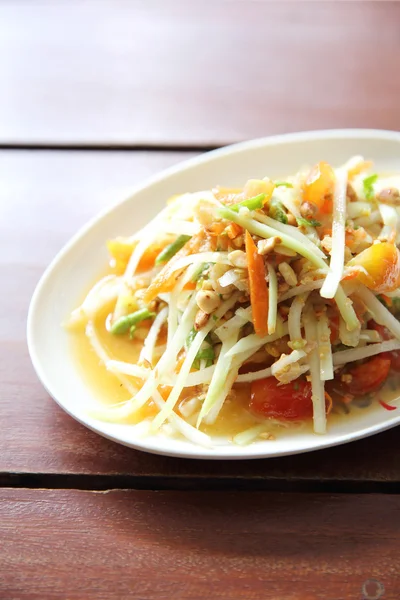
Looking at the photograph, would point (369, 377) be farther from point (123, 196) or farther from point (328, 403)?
point (123, 196)

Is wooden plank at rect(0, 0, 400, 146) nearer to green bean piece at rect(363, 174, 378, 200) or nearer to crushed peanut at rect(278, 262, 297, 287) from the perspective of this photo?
green bean piece at rect(363, 174, 378, 200)

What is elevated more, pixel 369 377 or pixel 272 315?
pixel 272 315

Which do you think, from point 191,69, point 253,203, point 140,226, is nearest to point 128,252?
point 140,226

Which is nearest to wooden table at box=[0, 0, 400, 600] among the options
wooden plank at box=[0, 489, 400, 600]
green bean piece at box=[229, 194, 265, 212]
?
wooden plank at box=[0, 489, 400, 600]

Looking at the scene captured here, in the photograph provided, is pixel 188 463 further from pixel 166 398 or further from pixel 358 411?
pixel 358 411

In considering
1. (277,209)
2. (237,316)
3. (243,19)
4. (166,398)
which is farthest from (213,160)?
(243,19)

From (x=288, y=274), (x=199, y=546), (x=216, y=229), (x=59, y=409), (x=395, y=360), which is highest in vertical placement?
(x=216, y=229)

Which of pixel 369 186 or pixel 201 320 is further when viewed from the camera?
pixel 369 186
